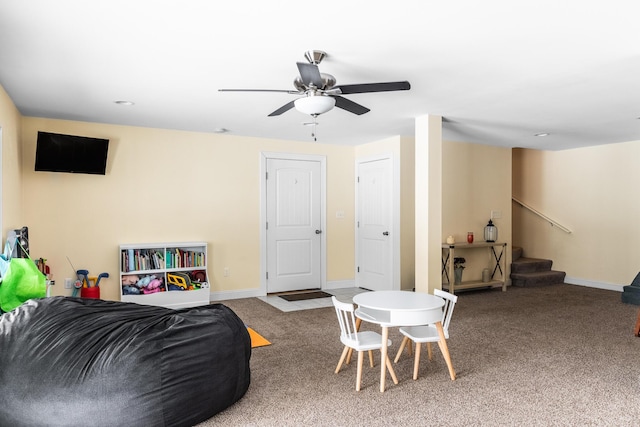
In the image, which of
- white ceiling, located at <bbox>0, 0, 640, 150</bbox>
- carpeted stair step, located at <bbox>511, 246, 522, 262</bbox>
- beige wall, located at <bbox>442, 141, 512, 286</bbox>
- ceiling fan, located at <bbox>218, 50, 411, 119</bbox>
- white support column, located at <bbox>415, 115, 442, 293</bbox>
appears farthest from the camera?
carpeted stair step, located at <bbox>511, 246, 522, 262</bbox>

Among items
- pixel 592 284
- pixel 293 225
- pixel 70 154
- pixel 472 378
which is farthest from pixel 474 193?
pixel 70 154

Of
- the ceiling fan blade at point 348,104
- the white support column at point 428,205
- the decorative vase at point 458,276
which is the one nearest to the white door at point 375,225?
the decorative vase at point 458,276

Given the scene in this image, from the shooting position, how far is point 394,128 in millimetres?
5742

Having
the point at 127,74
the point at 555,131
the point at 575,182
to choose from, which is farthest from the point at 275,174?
the point at 575,182

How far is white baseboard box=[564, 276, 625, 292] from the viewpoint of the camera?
6.96 metres

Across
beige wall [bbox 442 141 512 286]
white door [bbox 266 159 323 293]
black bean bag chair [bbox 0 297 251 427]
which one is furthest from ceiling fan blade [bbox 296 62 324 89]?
beige wall [bbox 442 141 512 286]

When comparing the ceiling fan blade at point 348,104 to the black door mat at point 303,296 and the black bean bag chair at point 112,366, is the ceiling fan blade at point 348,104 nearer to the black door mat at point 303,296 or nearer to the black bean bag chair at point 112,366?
the black bean bag chair at point 112,366

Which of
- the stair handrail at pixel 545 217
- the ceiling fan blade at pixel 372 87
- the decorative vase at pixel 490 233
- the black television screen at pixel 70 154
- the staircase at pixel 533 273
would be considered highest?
the ceiling fan blade at pixel 372 87

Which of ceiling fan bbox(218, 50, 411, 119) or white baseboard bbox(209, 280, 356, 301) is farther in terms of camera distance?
white baseboard bbox(209, 280, 356, 301)

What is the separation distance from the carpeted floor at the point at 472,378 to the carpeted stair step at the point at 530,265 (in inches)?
84.8

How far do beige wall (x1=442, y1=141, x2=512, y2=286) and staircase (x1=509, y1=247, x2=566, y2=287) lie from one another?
231 mm

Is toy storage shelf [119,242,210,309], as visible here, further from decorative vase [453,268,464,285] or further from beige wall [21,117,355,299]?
decorative vase [453,268,464,285]

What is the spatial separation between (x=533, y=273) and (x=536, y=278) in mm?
268

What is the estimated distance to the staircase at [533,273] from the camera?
7.22 m
